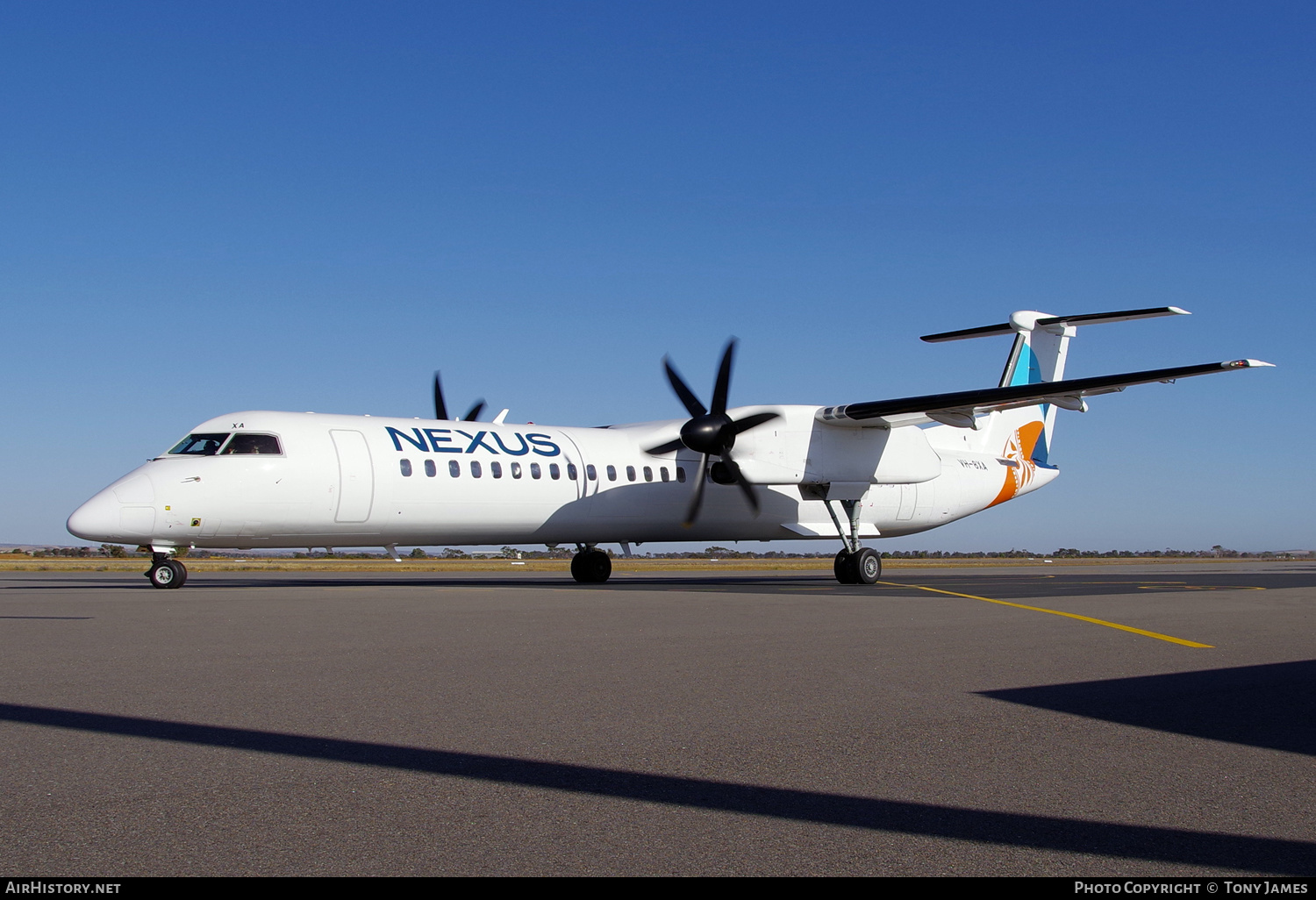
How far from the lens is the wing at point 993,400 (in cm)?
2106

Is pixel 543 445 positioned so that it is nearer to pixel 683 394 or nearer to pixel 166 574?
pixel 683 394

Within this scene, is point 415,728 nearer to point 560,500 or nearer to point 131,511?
point 131,511

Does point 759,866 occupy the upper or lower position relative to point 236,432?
lower

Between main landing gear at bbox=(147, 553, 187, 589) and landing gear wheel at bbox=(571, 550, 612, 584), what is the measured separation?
9.57m

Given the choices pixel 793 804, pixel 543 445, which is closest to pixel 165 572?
pixel 543 445

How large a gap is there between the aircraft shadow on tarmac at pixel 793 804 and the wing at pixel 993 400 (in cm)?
1789

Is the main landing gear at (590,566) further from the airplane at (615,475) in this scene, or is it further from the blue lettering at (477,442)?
the blue lettering at (477,442)

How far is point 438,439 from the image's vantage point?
72.9 ft

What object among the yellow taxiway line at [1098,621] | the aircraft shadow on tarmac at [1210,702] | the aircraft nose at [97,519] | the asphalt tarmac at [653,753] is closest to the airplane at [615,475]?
the aircraft nose at [97,519]

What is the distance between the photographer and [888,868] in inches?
144

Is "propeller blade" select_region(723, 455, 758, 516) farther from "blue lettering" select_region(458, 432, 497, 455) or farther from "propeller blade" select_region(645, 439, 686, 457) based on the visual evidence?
"blue lettering" select_region(458, 432, 497, 455)

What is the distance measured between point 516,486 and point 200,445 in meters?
6.47

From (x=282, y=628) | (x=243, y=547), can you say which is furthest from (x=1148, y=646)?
(x=243, y=547)

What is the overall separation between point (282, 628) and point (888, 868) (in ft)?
31.3
